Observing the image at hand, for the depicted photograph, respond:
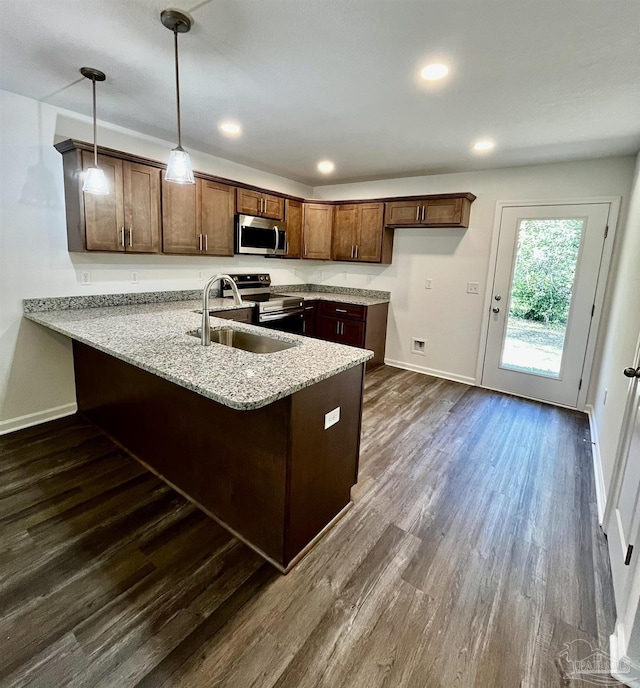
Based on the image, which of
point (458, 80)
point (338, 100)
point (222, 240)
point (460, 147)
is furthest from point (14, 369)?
point (460, 147)

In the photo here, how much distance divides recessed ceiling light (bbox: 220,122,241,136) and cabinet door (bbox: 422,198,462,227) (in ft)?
7.19

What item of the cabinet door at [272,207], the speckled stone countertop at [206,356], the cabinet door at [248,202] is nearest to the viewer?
the speckled stone countertop at [206,356]

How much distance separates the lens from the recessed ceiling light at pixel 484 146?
313cm

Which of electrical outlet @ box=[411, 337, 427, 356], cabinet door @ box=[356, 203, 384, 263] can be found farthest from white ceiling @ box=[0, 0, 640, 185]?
electrical outlet @ box=[411, 337, 427, 356]

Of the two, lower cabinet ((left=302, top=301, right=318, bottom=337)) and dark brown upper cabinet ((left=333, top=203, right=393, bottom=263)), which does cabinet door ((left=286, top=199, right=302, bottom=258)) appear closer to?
dark brown upper cabinet ((left=333, top=203, right=393, bottom=263))

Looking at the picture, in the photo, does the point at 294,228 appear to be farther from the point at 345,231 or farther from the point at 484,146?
the point at 484,146

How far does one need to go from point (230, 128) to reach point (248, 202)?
947mm

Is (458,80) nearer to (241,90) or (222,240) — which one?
(241,90)

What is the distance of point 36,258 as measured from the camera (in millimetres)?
2785

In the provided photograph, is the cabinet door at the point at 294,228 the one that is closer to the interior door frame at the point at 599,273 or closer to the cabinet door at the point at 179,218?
the cabinet door at the point at 179,218

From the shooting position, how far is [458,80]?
2.11 metres

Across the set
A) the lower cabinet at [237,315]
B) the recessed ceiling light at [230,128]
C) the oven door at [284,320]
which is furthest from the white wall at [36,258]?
the oven door at [284,320]

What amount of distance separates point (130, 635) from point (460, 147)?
4004 mm

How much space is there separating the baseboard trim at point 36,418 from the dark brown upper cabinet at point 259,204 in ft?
8.15
